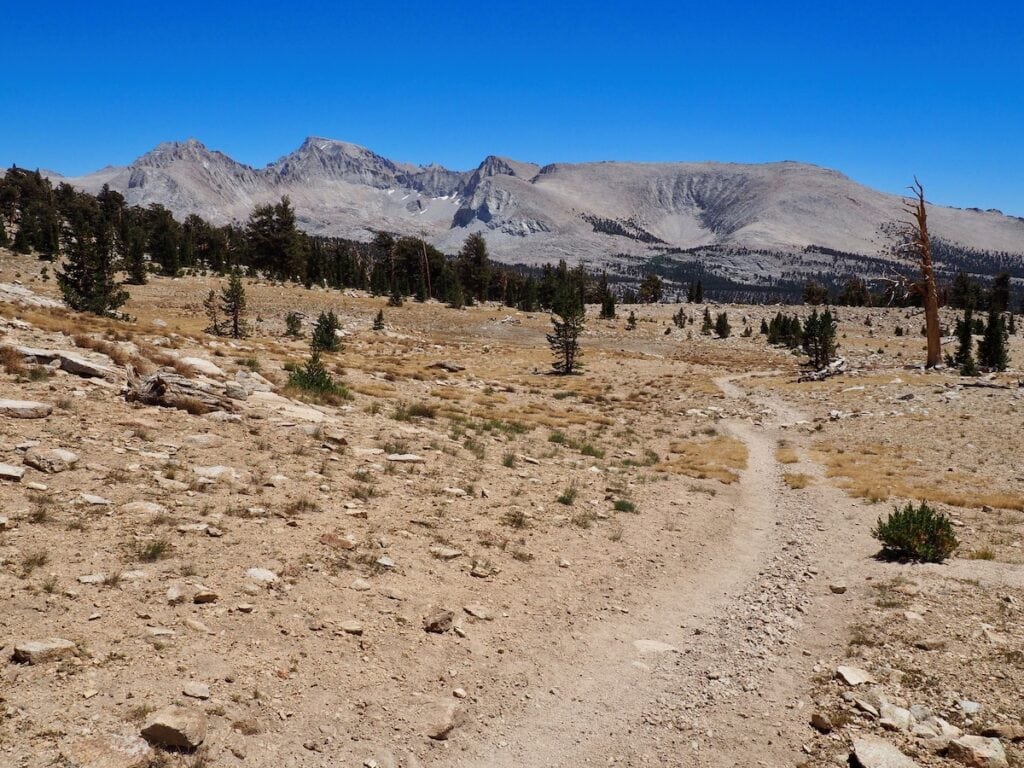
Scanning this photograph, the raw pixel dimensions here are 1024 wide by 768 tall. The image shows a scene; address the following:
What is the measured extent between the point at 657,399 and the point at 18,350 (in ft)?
110

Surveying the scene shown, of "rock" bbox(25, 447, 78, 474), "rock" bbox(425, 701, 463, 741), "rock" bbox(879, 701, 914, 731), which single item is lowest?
"rock" bbox(425, 701, 463, 741)

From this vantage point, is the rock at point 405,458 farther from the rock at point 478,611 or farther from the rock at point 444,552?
the rock at point 478,611

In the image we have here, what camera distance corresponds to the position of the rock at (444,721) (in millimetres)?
6743

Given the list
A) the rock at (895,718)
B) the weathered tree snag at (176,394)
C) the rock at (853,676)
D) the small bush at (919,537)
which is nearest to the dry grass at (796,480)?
the small bush at (919,537)

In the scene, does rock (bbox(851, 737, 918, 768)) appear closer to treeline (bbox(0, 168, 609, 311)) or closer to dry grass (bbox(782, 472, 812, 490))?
dry grass (bbox(782, 472, 812, 490))

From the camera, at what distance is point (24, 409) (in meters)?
12.6

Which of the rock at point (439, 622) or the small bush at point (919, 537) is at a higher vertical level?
the small bush at point (919, 537)

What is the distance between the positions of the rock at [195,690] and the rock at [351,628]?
1.97 m

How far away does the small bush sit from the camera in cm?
1210

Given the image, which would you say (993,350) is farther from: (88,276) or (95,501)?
(88,276)

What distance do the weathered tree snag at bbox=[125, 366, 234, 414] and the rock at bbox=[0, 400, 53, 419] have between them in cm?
260

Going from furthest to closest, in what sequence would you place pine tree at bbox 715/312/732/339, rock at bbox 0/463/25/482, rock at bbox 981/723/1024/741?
pine tree at bbox 715/312/732/339, rock at bbox 0/463/25/482, rock at bbox 981/723/1024/741

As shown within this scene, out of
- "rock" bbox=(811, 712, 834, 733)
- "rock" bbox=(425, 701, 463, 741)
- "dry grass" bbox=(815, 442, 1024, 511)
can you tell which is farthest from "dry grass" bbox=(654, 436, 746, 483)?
"rock" bbox=(425, 701, 463, 741)

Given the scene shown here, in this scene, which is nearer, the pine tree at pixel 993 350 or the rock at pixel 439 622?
the rock at pixel 439 622
